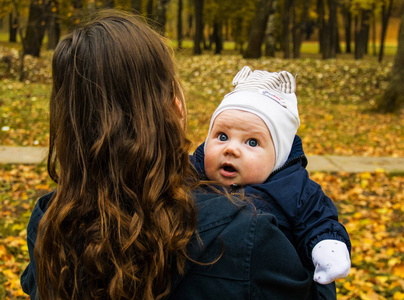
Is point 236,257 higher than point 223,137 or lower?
lower

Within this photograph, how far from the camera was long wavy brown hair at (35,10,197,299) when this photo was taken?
4.34 feet

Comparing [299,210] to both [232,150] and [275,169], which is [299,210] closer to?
[275,169]

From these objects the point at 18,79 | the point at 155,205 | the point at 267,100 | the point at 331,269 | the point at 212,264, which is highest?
the point at 267,100

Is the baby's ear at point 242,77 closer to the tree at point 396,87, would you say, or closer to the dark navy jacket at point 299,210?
the dark navy jacket at point 299,210

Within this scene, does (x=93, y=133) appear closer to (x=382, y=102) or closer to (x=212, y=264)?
(x=212, y=264)

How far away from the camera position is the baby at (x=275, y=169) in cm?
163

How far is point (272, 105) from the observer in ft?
5.96

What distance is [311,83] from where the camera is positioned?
597 inches

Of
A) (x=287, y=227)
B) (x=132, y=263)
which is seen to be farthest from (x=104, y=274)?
(x=287, y=227)

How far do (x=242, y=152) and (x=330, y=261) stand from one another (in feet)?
1.61

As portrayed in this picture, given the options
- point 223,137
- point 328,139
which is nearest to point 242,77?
point 223,137

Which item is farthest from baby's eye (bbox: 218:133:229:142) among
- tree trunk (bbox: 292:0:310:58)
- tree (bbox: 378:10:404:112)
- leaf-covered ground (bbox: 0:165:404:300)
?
tree trunk (bbox: 292:0:310:58)

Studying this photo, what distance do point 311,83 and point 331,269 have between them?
14.2 metres

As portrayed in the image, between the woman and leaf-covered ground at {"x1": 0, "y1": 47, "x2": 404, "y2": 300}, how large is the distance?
15.1 inches
